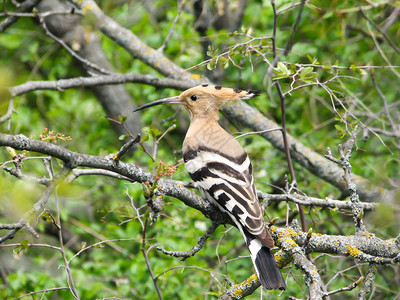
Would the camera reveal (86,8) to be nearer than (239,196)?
No

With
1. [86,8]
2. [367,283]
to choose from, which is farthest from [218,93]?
[367,283]

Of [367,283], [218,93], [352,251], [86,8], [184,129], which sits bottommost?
[367,283]

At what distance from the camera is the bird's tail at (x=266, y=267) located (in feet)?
7.02

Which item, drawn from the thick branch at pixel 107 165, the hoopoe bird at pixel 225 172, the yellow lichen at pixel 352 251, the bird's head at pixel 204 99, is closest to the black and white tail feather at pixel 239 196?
the hoopoe bird at pixel 225 172

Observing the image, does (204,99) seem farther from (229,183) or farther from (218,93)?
(229,183)

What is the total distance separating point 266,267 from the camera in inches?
87.3

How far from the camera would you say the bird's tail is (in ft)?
7.02

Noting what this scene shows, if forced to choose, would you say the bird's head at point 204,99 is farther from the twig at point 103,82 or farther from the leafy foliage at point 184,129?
the twig at point 103,82

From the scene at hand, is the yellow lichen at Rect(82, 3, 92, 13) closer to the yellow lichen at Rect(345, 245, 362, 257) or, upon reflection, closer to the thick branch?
the thick branch

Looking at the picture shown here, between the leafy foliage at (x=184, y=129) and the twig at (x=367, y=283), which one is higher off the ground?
the leafy foliage at (x=184, y=129)

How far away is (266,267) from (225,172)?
2.49 ft

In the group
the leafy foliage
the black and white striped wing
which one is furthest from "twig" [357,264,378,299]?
the leafy foliage

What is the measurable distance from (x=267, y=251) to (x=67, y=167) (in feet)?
3.24

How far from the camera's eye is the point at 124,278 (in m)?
3.97
